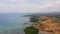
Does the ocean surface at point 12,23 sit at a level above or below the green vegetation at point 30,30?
above

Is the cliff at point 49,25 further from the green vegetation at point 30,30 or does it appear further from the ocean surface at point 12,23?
the ocean surface at point 12,23

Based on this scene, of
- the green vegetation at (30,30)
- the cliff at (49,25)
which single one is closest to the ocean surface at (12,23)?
the green vegetation at (30,30)

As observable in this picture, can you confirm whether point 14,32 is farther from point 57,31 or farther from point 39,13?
point 57,31

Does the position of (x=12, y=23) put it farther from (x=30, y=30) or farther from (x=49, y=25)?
(x=49, y=25)

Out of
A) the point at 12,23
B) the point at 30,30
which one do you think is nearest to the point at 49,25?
the point at 30,30

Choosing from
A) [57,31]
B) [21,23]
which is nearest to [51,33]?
[57,31]

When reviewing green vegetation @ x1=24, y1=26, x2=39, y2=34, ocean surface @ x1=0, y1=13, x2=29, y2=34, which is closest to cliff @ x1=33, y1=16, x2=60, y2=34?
green vegetation @ x1=24, y1=26, x2=39, y2=34
